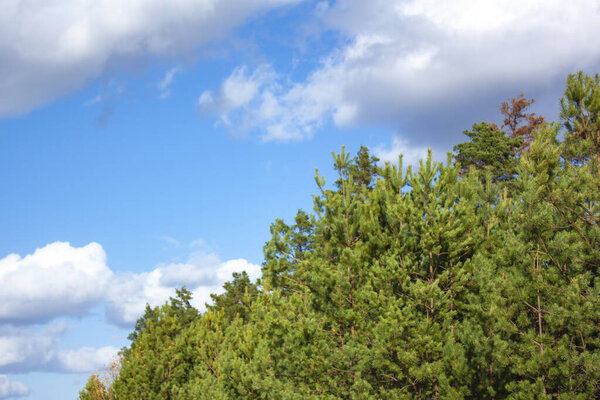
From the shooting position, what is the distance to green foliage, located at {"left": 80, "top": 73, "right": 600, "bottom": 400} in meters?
9.48

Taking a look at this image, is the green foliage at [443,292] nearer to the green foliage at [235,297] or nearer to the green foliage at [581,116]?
the green foliage at [581,116]

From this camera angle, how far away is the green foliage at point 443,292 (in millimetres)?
9484

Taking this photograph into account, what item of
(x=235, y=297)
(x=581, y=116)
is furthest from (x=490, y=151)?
(x=581, y=116)

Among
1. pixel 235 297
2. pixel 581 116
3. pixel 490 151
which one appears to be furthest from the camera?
pixel 235 297

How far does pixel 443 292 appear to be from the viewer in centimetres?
1123

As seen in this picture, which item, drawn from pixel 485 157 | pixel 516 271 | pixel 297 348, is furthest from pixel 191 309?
pixel 516 271

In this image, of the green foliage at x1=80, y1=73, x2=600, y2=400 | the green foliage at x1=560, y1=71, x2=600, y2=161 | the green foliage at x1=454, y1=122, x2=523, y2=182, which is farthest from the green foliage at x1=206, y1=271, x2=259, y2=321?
the green foliage at x1=560, y1=71, x2=600, y2=161

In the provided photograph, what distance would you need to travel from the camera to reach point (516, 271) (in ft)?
33.2

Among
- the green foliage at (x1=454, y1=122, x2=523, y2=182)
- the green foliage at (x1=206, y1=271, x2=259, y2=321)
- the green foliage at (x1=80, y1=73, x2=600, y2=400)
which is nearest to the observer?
the green foliage at (x1=80, y1=73, x2=600, y2=400)

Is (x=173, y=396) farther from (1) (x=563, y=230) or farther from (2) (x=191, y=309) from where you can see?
(2) (x=191, y=309)

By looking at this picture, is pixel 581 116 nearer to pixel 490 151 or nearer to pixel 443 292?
pixel 443 292

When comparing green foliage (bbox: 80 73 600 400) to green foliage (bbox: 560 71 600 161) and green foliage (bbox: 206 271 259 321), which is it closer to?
green foliage (bbox: 560 71 600 161)

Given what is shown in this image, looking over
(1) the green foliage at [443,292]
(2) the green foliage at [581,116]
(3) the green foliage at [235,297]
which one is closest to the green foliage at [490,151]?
(3) the green foliage at [235,297]

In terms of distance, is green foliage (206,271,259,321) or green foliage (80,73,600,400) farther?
green foliage (206,271,259,321)
